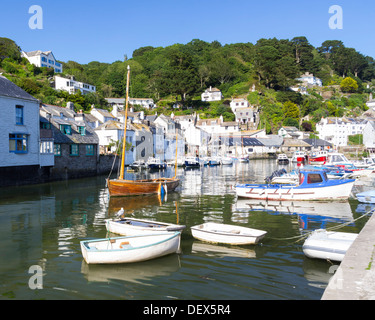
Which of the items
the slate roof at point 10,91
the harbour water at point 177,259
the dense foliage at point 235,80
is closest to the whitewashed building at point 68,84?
the dense foliage at point 235,80

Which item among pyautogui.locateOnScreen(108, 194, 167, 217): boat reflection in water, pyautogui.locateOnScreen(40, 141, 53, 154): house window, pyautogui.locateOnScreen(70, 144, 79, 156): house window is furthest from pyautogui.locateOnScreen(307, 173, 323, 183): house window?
pyautogui.locateOnScreen(70, 144, 79, 156): house window

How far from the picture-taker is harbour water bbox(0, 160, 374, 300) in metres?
10.7

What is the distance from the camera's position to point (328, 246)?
1275 centimetres

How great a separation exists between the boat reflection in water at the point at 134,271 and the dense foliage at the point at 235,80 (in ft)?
257

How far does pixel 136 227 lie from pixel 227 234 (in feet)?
14.1

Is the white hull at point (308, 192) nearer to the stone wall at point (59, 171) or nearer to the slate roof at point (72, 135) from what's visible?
the stone wall at point (59, 171)

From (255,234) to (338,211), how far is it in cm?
1134

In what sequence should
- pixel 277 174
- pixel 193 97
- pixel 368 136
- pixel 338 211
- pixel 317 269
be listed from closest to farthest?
pixel 317 269 < pixel 338 211 < pixel 277 174 < pixel 368 136 < pixel 193 97

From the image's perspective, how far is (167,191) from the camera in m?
32.9

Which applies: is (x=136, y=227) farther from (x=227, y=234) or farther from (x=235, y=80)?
(x=235, y=80)

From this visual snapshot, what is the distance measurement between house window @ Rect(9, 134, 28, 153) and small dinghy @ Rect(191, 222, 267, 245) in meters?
27.3
